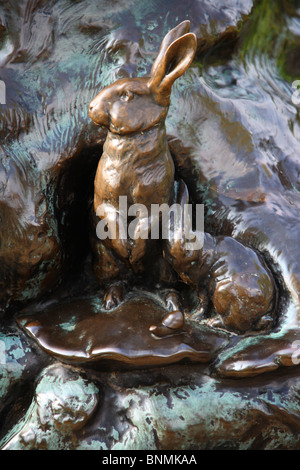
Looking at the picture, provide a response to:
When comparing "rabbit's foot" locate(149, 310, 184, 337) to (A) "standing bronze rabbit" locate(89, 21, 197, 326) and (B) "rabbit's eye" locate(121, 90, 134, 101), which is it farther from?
(B) "rabbit's eye" locate(121, 90, 134, 101)

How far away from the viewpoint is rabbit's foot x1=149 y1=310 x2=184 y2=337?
2125 mm

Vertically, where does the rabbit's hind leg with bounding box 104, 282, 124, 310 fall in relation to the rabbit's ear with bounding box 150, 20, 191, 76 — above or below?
below

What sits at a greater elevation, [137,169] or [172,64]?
[172,64]

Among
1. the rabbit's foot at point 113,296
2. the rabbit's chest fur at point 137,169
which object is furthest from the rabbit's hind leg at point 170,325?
the rabbit's chest fur at point 137,169

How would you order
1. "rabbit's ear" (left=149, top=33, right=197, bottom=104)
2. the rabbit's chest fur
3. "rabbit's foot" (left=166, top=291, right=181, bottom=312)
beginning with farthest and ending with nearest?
"rabbit's foot" (left=166, top=291, right=181, bottom=312), the rabbit's chest fur, "rabbit's ear" (left=149, top=33, right=197, bottom=104)

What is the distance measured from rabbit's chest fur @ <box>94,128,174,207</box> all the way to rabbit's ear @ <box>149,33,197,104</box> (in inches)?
5.9

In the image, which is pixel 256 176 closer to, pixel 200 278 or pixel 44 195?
pixel 200 278

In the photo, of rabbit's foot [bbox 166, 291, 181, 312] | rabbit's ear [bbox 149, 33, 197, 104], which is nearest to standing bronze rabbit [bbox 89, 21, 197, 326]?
rabbit's ear [bbox 149, 33, 197, 104]

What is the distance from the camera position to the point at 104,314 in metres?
2.28

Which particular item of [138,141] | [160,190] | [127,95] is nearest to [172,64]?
[127,95]

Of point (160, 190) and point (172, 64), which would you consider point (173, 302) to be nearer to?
point (160, 190)

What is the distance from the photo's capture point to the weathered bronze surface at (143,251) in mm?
2072

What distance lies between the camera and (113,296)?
2.34m

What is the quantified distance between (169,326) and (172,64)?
955mm
